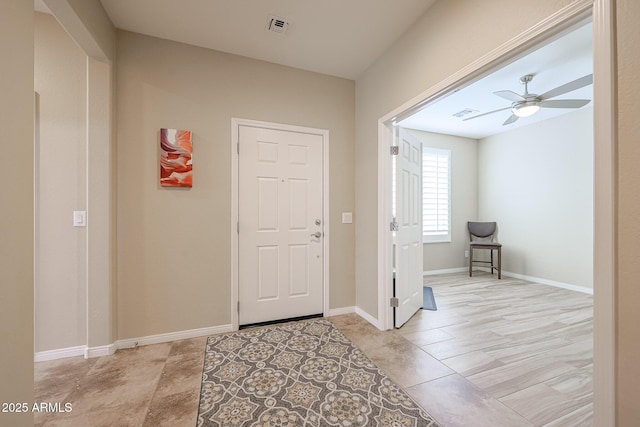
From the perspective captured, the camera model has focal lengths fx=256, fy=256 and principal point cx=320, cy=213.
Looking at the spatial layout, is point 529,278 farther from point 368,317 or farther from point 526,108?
point 368,317

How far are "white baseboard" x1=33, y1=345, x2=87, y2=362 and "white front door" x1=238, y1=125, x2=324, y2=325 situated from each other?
1.32 metres

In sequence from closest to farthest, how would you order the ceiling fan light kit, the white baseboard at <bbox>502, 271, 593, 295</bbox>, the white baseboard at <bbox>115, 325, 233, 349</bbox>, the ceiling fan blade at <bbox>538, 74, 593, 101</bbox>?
the white baseboard at <bbox>115, 325, 233, 349</bbox> < the ceiling fan blade at <bbox>538, 74, 593, 101</bbox> < the ceiling fan light kit < the white baseboard at <bbox>502, 271, 593, 295</bbox>

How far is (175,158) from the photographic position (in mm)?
2416

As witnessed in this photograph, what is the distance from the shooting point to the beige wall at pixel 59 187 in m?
2.12

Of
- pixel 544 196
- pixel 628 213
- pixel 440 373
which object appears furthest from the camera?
pixel 544 196

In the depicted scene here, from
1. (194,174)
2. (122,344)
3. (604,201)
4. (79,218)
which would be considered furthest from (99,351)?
(604,201)

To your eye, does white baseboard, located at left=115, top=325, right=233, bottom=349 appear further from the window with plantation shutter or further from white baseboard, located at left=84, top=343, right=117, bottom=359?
the window with plantation shutter

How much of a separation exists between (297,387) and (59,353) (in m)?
2.07

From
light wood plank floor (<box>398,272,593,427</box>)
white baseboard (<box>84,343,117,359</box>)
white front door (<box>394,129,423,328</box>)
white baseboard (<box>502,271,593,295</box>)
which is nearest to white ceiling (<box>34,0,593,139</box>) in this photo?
white front door (<box>394,129,423,328</box>)

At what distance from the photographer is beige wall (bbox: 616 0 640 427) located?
1.01 metres

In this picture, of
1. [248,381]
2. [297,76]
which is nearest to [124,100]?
[297,76]

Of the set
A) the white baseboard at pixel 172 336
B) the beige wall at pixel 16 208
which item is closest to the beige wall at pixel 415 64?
the white baseboard at pixel 172 336

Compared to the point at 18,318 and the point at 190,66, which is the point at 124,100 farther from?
the point at 18,318

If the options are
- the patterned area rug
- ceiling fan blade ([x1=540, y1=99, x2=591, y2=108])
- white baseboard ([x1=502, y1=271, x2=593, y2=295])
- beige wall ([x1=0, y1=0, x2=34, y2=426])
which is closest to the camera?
beige wall ([x1=0, y1=0, x2=34, y2=426])
